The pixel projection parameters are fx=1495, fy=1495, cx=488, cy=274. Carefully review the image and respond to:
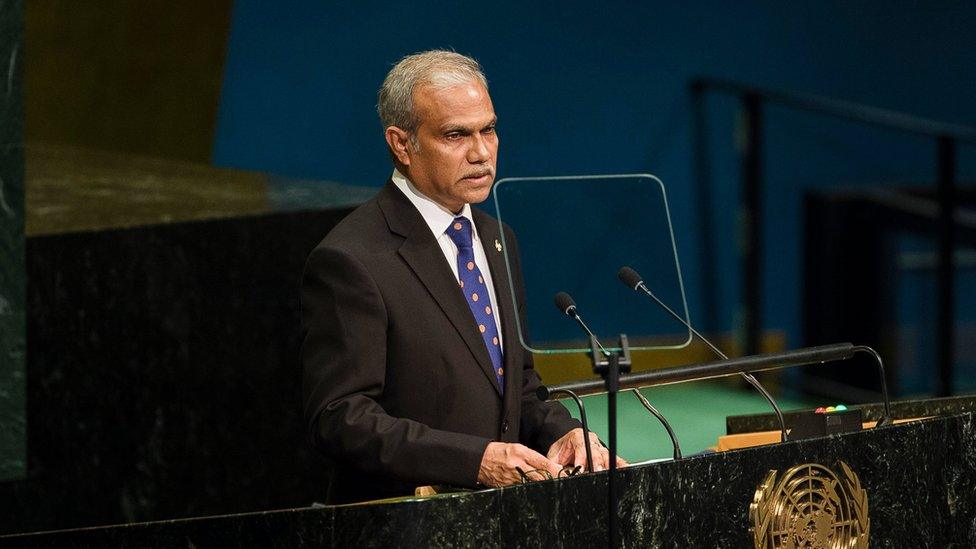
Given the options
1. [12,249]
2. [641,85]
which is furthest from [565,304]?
[641,85]

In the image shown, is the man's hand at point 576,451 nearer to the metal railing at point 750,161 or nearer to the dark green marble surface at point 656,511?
the dark green marble surface at point 656,511

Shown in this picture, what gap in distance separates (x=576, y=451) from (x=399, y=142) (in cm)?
62

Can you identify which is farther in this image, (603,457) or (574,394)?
(603,457)

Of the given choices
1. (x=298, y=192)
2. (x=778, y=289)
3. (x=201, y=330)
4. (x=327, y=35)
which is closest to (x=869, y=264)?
(x=778, y=289)

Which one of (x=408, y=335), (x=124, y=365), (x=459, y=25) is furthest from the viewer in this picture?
(x=459, y=25)

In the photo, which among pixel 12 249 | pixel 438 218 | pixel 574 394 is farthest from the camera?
pixel 12 249

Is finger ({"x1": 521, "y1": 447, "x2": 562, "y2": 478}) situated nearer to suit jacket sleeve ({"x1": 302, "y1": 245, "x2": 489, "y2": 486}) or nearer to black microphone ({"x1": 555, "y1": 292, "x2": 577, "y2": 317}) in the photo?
suit jacket sleeve ({"x1": 302, "y1": 245, "x2": 489, "y2": 486})

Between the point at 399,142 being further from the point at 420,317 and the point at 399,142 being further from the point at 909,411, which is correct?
the point at 909,411

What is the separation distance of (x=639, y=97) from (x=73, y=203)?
2900mm

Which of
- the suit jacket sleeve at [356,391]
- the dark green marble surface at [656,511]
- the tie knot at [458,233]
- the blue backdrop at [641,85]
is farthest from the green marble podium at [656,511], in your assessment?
the blue backdrop at [641,85]

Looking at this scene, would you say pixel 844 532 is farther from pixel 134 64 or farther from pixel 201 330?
pixel 134 64

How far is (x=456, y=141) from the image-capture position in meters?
2.58

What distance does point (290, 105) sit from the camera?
578cm

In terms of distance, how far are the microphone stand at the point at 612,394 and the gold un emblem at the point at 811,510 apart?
267 millimetres
